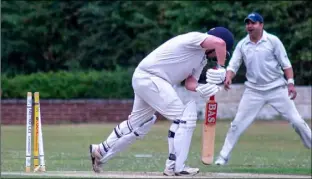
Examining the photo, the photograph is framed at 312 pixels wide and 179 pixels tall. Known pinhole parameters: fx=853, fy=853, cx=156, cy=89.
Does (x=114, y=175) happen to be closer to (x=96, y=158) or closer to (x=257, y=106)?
(x=96, y=158)

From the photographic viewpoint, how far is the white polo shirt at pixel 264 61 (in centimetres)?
1278

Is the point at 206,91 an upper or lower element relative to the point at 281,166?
upper

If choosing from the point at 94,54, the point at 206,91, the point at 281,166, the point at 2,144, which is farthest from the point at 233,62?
the point at 94,54

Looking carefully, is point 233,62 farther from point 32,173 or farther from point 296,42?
point 296,42

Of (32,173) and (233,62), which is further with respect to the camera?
(233,62)

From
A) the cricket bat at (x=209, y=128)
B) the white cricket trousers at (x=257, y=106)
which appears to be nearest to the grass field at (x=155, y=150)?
the white cricket trousers at (x=257, y=106)

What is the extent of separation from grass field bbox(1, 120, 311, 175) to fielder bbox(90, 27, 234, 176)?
1709 mm

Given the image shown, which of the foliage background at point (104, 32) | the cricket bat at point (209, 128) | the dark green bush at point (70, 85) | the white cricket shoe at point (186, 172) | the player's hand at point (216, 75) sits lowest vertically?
the dark green bush at point (70, 85)

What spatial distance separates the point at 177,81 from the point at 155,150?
19.6 feet

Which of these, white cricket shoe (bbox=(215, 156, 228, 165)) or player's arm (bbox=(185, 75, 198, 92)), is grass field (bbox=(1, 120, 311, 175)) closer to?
white cricket shoe (bbox=(215, 156, 228, 165))

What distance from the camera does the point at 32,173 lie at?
9898 mm

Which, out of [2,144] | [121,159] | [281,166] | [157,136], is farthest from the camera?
[157,136]

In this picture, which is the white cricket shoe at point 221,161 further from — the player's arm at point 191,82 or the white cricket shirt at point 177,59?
the white cricket shirt at point 177,59

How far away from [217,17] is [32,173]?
1388 cm
